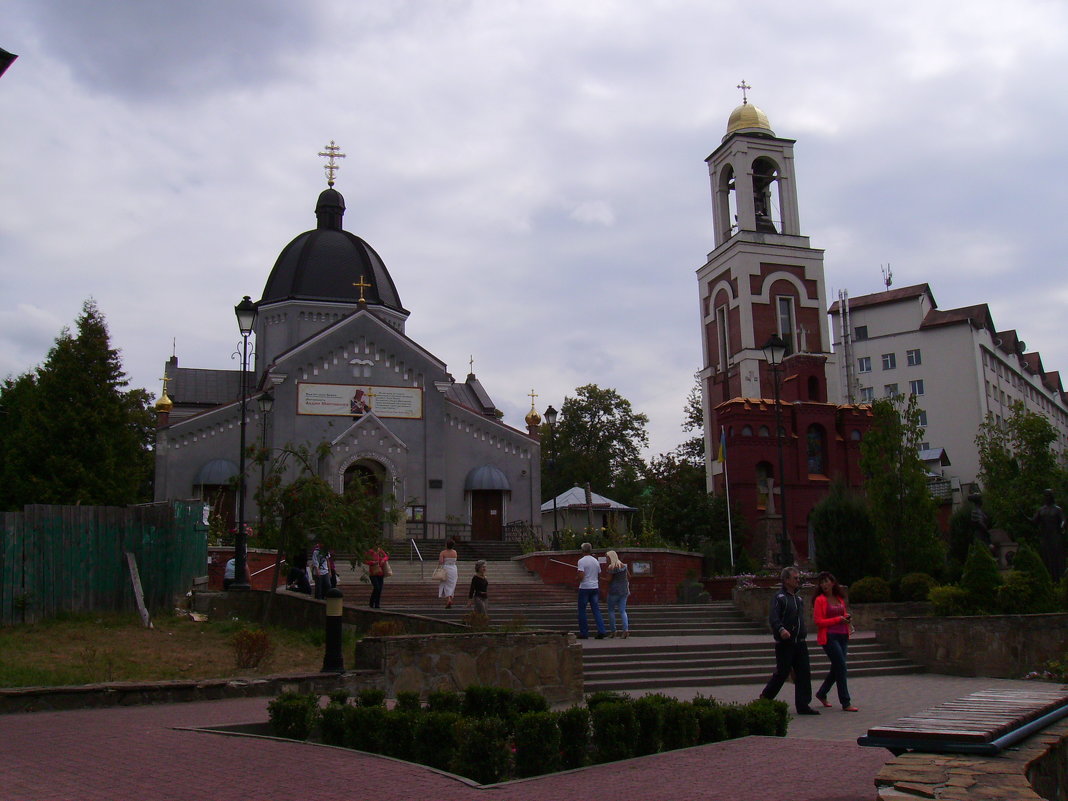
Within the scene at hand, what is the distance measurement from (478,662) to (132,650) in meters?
5.90

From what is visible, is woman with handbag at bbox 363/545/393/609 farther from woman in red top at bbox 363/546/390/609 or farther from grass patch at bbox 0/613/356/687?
grass patch at bbox 0/613/356/687

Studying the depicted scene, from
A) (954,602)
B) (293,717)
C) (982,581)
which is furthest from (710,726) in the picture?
(982,581)

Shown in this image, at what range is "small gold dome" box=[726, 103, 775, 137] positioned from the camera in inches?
1991

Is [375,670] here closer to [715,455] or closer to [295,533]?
[295,533]

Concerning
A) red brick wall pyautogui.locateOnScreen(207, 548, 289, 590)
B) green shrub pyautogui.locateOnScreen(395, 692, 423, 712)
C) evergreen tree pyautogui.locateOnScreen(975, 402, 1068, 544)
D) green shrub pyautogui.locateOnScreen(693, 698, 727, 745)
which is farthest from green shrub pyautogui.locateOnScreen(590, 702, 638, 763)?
evergreen tree pyautogui.locateOnScreen(975, 402, 1068, 544)

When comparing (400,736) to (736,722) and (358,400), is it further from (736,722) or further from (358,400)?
(358,400)

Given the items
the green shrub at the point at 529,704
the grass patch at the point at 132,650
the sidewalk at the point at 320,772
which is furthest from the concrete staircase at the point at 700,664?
the sidewalk at the point at 320,772

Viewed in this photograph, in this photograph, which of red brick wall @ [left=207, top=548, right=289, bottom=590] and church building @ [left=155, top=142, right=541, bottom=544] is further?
church building @ [left=155, top=142, right=541, bottom=544]

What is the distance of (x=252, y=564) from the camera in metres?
26.1

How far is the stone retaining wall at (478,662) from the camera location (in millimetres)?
12148

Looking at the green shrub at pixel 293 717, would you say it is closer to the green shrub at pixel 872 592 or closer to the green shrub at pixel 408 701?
the green shrub at pixel 408 701

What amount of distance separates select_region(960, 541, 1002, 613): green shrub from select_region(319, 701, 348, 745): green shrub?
43.7ft

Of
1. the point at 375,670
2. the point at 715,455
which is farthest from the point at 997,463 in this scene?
the point at 375,670

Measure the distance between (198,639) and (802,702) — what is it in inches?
401
